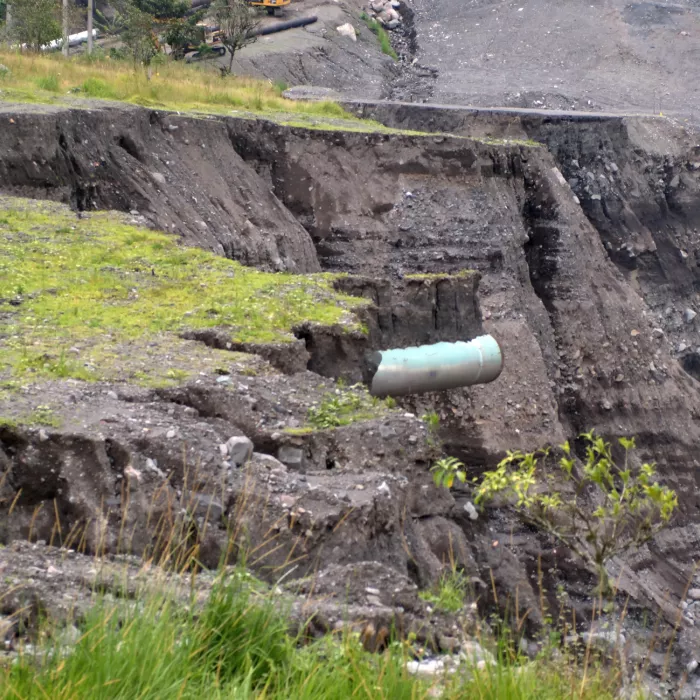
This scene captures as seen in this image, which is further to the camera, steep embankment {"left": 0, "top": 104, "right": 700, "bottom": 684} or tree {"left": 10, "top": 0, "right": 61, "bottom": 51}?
tree {"left": 10, "top": 0, "right": 61, "bottom": 51}

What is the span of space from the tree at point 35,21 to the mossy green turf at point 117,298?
14061mm

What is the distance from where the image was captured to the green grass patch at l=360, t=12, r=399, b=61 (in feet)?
118

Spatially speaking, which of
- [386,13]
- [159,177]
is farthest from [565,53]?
[159,177]

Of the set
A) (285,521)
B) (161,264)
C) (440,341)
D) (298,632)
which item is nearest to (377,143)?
(440,341)

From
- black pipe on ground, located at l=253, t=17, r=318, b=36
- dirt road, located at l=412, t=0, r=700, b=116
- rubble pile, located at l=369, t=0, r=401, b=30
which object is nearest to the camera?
dirt road, located at l=412, t=0, r=700, b=116

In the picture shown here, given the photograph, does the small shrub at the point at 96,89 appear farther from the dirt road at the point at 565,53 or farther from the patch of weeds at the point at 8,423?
the dirt road at the point at 565,53

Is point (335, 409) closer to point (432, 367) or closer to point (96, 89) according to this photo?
point (432, 367)

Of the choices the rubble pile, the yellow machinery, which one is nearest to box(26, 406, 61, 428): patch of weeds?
the yellow machinery

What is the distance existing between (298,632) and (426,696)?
749 millimetres

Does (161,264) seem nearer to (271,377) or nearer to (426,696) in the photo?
(271,377)

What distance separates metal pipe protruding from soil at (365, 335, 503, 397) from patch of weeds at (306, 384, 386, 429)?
2022 mm

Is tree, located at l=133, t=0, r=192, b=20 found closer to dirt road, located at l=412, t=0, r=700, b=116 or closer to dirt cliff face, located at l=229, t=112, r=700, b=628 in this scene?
dirt road, located at l=412, t=0, r=700, b=116

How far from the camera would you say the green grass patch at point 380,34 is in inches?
1412

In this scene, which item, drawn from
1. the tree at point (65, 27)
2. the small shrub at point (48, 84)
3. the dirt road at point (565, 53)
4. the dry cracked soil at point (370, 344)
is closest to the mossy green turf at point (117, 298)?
the dry cracked soil at point (370, 344)
